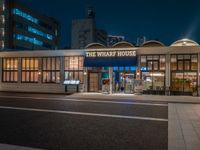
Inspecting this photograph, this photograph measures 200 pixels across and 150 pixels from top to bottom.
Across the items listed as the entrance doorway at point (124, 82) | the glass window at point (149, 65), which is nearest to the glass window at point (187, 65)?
the glass window at point (149, 65)

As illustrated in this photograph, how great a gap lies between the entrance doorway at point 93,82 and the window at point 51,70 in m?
4.25

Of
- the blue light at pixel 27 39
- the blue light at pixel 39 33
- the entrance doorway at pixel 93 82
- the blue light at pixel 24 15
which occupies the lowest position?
the entrance doorway at pixel 93 82

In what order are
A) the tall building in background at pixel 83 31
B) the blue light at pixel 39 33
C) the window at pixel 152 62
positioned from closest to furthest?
1. the window at pixel 152 62
2. the blue light at pixel 39 33
3. the tall building in background at pixel 83 31

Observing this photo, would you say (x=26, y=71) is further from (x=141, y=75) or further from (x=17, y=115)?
(x=17, y=115)

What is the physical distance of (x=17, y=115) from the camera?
11961 mm

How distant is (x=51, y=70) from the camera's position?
30078mm

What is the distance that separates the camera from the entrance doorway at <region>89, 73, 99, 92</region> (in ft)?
94.6

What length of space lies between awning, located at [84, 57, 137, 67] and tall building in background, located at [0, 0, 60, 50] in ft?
150

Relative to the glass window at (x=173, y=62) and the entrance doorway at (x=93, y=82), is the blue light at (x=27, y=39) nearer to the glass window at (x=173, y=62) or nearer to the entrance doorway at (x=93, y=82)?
the entrance doorway at (x=93, y=82)

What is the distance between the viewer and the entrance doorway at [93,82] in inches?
1136

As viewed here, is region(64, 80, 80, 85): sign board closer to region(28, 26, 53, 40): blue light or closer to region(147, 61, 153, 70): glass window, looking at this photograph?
region(147, 61, 153, 70): glass window

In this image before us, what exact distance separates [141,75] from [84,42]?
2919 inches

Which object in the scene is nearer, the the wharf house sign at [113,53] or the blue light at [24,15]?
the the wharf house sign at [113,53]

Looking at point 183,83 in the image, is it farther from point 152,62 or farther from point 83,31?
point 83,31
